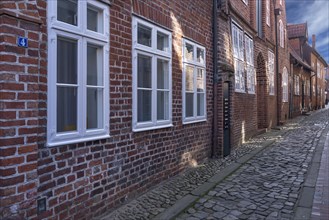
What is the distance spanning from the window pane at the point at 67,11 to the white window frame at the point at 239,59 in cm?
712

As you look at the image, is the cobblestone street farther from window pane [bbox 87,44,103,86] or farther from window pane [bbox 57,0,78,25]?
window pane [bbox 57,0,78,25]

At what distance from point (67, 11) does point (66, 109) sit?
4.01 ft

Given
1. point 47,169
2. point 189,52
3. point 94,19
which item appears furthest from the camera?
point 189,52

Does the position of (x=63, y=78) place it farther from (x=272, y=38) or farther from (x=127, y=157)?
(x=272, y=38)

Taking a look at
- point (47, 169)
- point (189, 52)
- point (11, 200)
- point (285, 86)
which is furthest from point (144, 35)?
point (285, 86)

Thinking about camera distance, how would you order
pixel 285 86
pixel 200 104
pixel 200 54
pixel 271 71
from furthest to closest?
pixel 285 86 → pixel 271 71 → pixel 200 104 → pixel 200 54

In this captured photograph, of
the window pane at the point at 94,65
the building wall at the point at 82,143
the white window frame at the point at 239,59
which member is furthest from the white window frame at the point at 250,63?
the window pane at the point at 94,65

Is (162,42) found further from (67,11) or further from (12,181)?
(12,181)

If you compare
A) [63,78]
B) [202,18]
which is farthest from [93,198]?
[202,18]

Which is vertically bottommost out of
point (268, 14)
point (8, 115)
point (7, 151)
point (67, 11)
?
point (7, 151)

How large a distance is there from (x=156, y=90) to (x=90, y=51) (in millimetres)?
1808

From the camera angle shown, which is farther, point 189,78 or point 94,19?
point 189,78

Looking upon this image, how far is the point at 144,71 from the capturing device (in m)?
5.61

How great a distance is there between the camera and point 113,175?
15.4ft
